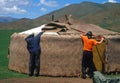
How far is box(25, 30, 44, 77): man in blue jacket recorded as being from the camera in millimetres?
13953

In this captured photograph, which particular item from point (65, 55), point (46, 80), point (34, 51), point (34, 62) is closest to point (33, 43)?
point (34, 51)

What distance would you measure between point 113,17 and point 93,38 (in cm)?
8741

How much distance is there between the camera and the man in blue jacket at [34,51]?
13953mm

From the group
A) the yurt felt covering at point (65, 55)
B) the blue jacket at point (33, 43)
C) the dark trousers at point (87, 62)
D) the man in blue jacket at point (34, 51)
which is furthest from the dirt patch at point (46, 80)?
the blue jacket at point (33, 43)

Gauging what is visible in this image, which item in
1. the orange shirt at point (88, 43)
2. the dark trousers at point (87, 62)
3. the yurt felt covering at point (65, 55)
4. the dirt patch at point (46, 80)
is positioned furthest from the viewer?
the yurt felt covering at point (65, 55)

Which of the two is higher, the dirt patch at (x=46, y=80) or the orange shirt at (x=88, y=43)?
the orange shirt at (x=88, y=43)

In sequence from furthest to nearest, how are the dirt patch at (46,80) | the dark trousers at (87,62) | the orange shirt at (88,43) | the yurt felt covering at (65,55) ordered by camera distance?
the yurt felt covering at (65,55) < the dark trousers at (87,62) < the orange shirt at (88,43) < the dirt patch at (46,80)

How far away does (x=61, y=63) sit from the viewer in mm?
14023

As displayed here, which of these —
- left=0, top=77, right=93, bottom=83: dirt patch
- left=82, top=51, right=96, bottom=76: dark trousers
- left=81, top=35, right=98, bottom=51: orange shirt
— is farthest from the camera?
left=82, top=51, right=96, bottom=76: dark trousers

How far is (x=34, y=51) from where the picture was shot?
45.8ft

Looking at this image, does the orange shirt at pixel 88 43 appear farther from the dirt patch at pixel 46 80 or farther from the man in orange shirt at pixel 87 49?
the dirt patch at pixel 46 80

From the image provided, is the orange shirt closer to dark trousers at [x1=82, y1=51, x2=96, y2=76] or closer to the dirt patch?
dark trousers at [x1=82, y1=51, x2=96, y2=76]

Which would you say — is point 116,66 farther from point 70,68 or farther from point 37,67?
point 37,67

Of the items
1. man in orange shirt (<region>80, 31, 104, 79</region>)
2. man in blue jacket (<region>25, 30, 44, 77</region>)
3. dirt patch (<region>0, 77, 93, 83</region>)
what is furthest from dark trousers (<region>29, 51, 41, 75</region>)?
man in orange shirt (<region>80, 31, 104, 79</region>)
